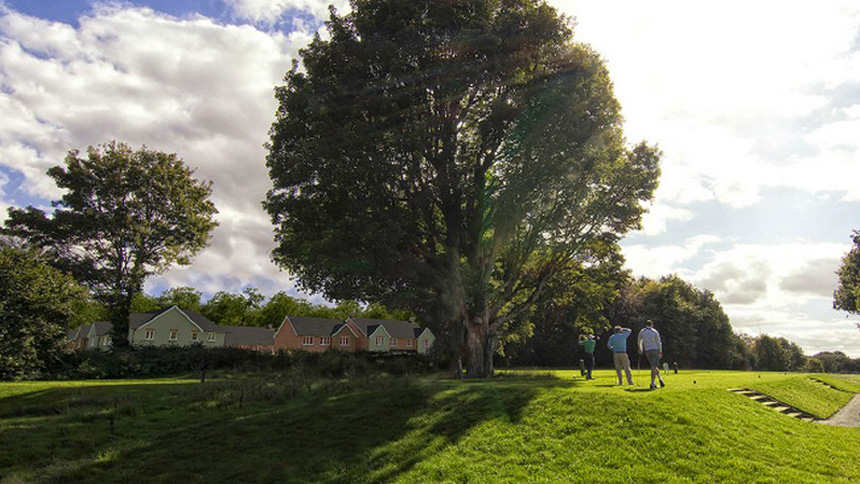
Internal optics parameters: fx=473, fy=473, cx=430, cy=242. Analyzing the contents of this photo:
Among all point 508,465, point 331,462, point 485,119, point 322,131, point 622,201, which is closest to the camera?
point 508,465

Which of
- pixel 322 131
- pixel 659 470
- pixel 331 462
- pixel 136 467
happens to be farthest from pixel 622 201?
pixel 136 467

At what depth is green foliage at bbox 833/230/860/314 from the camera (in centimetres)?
4731

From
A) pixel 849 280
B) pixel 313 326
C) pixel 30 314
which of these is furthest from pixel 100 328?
pixel 849 280

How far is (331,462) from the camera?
12.8 meters

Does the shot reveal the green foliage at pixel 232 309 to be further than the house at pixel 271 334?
Yes

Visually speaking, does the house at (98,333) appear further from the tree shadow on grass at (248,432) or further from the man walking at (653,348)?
the man walking at (653,348)

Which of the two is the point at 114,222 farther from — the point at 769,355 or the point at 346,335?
the point at 769,355

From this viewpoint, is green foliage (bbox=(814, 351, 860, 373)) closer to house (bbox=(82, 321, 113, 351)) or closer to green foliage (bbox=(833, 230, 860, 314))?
green foliage (bbox=(833, 230, 860, 314))

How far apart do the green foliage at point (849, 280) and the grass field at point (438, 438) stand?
3852cm

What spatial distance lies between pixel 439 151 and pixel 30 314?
27.6m

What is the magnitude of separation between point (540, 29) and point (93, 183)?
4232 centimetres

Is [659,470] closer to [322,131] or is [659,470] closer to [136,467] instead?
[136,467]

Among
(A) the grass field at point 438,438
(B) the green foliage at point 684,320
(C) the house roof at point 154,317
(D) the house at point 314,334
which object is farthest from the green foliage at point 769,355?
(C) the house roof at point 154,317

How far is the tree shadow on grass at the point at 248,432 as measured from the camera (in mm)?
12562
